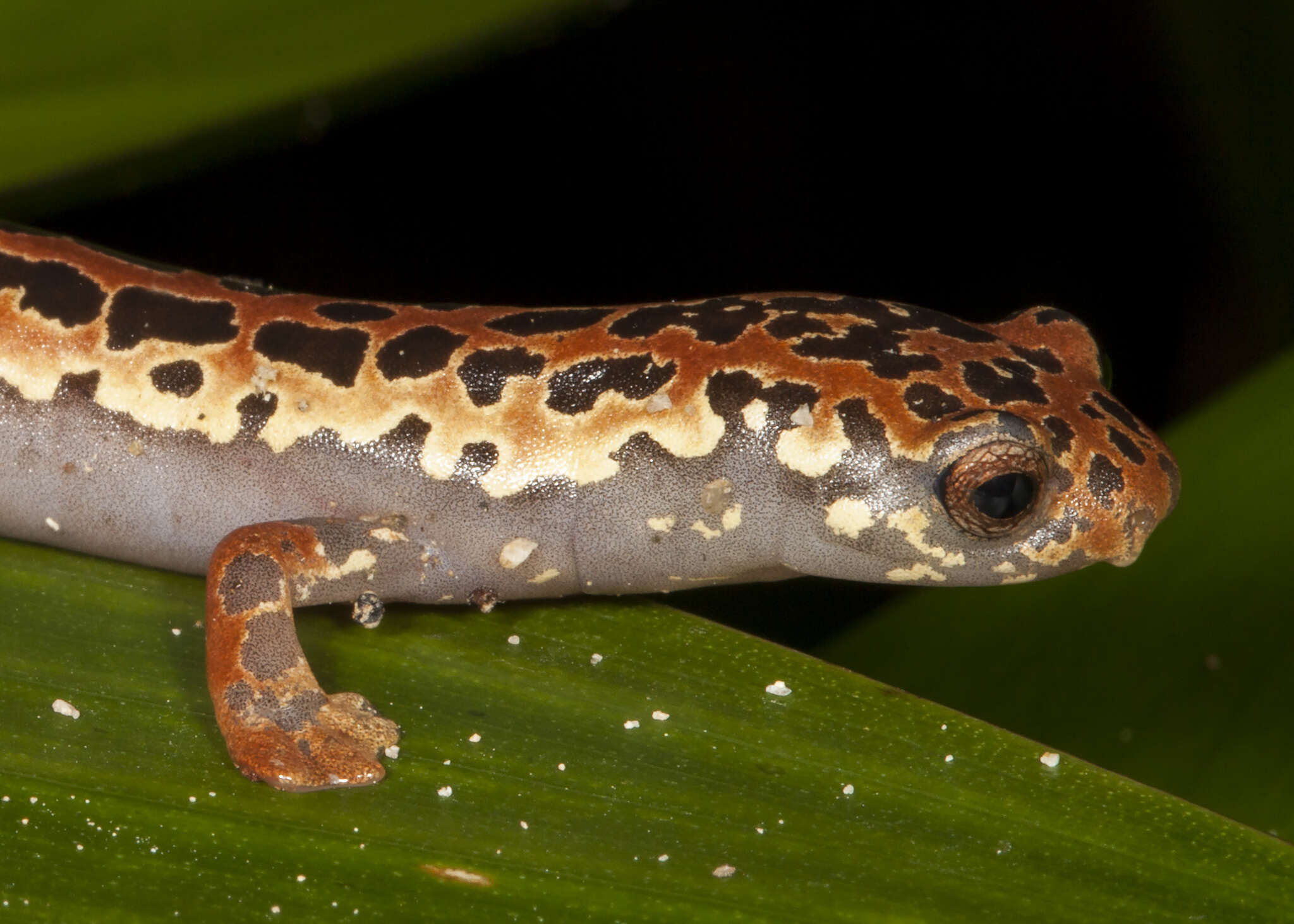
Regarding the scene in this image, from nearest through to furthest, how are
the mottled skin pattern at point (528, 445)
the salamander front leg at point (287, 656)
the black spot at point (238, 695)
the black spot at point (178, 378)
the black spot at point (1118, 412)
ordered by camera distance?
the salamander front leg at point (287, 656), the black spot at point (238, 695), the mottled skin pattern at point (528, 445), the black spot at point (1118, 412), the black spot at point (178, 378)

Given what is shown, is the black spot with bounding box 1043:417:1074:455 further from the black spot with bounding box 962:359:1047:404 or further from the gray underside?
the gray underside

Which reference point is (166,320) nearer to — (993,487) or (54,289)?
(54,289)

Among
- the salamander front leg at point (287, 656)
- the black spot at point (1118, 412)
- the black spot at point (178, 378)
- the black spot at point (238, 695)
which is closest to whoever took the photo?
the salamander front leg at point (287, 656)

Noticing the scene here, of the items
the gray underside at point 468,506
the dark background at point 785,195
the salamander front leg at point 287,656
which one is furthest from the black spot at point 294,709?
the dark background at point 785,195

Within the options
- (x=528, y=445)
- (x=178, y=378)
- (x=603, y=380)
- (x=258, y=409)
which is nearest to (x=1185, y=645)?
(x=603, y=380)

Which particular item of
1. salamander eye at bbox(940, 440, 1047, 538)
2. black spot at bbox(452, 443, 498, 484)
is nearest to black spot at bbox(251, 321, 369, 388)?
black spot at bbox(452, 443, 498, 484)

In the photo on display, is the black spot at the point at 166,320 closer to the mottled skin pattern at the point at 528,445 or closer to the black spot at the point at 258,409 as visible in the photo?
the mottled skin pattern at the point at 528,445
